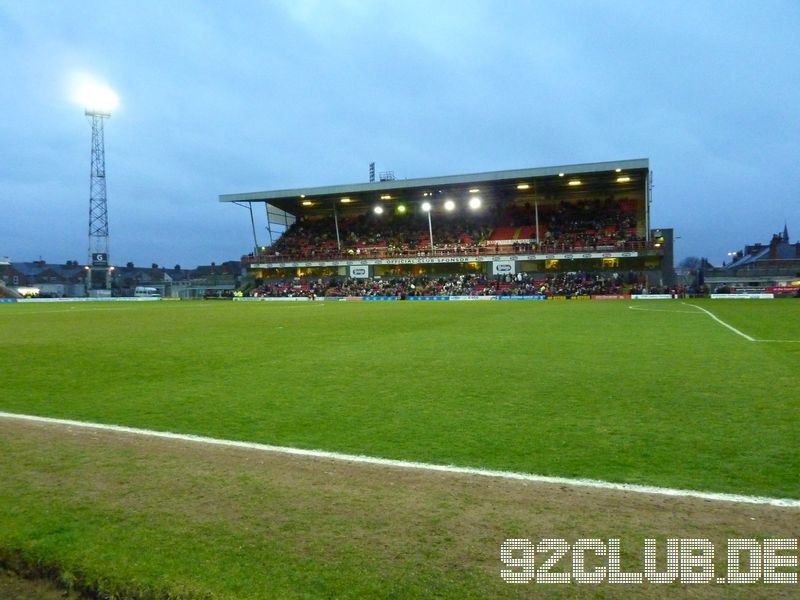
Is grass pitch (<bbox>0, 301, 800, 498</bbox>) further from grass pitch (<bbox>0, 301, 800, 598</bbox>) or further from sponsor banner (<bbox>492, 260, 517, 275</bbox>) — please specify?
sponsor banner (<bbox>492, 260, 517, 275</bbox>)

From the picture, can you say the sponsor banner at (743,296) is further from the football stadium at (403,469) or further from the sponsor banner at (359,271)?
the football stadium at (403,469)

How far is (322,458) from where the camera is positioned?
4.80m

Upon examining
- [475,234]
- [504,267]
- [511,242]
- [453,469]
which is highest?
[475,234]

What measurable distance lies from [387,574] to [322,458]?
2.07 meters

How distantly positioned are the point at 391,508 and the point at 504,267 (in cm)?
5211

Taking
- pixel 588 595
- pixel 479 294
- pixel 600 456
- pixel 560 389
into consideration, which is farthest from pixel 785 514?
pixel 479 294

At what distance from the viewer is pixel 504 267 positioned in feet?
179

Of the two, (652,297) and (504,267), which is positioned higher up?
(504,267)

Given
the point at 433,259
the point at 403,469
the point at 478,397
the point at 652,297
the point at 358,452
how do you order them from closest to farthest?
the point at 403,469 < the point at 358,452 < the point at 478,397 < the point at 652,297 < the point at 433,259

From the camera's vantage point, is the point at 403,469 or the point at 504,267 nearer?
the point at 403,469

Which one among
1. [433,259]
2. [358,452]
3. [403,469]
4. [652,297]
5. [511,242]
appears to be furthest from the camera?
[433,259]

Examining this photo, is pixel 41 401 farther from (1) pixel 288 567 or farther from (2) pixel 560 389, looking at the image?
(2) pixel 560 389

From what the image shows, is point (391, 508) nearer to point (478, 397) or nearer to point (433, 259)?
point (478, 397)

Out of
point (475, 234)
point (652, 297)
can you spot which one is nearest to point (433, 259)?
point (475, 234)
